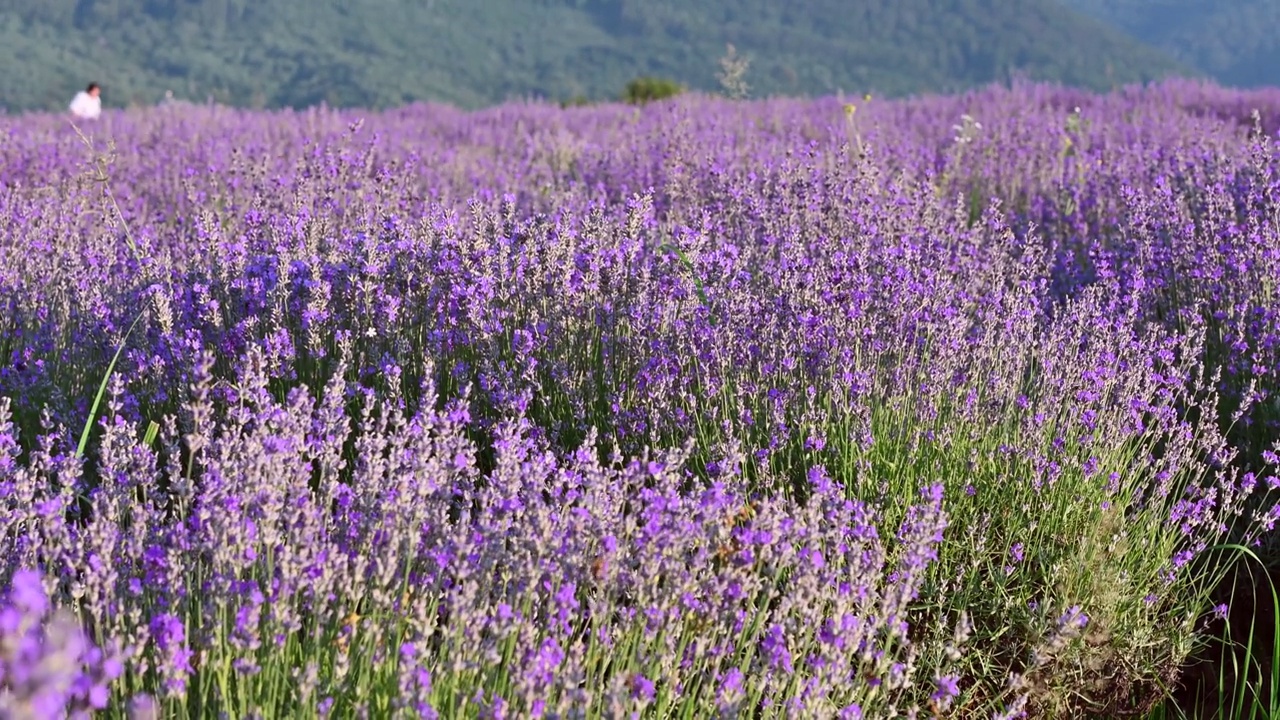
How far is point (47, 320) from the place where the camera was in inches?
147

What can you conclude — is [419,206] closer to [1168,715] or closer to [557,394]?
[557,394]

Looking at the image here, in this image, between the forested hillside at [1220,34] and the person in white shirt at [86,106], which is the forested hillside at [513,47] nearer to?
the person in white shirt at [86,106]

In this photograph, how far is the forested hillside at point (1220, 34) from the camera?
10962 centimetres

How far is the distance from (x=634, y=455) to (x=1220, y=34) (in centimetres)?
13093

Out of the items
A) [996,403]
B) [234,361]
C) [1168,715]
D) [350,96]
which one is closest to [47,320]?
[234,361]

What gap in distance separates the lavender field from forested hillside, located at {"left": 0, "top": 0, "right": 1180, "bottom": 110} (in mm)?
27994

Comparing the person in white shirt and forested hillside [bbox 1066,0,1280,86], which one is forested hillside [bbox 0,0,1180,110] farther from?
forested hillside [bbox 1066,0,1280,86]

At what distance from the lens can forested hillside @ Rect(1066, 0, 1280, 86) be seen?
110 meters

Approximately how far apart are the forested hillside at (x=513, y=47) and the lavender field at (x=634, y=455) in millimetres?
27994

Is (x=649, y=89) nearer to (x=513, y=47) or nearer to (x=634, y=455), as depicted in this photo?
(x=634, y=455)

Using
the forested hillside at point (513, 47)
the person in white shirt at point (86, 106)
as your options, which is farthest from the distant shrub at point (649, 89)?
the forested hillside at point (513, 47)

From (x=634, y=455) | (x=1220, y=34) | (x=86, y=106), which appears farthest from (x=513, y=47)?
(x=1220, y=34)

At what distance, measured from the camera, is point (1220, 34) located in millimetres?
115812

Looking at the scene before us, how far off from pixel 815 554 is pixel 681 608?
33cm
